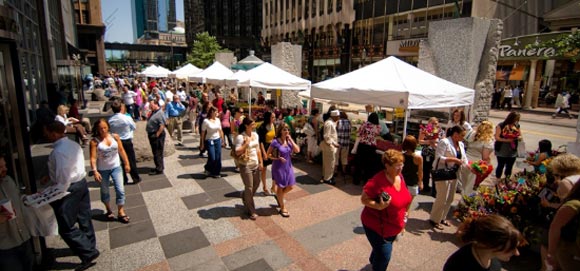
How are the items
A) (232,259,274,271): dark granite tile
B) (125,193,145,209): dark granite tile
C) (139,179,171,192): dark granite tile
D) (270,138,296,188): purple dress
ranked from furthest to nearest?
(139,179,171,192): dark granite tile
(125,193,145,209): dark granite tile
(270,138,296,188): purple dress
(232,259,274,271): dark granite tile

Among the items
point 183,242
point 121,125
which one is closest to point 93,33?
point 121,125

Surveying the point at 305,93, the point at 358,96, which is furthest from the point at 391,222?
the point at 305,93

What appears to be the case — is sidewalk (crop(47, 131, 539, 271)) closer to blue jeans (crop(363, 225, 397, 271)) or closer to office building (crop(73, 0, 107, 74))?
blue jeans (crop(363, 225, 397, 271))

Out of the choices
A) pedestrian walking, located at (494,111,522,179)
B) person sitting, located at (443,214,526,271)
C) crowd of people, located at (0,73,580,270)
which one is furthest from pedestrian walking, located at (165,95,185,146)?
person sitting, located at (443,214,526,271)

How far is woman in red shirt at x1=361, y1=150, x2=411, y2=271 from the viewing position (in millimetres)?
3344

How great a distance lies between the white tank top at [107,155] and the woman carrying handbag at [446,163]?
16.3 ft


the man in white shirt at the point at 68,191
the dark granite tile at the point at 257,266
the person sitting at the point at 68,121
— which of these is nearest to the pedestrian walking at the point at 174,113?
the person sitting at the point at 68,121

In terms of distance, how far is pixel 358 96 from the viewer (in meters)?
7.10

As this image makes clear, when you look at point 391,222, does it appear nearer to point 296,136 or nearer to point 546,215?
point 546,215

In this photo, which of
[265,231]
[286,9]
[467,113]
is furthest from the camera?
[286,9]

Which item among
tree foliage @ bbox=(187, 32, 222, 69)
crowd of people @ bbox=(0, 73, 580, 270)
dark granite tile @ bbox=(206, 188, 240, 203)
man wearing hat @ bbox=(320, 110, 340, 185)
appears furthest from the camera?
tree foliage @ bbox=(187, 32, 222, 69)

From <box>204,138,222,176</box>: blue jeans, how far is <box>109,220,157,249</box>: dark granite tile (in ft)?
7.88

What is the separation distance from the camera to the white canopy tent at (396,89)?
21.2 feet

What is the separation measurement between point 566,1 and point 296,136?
25.8 meters
